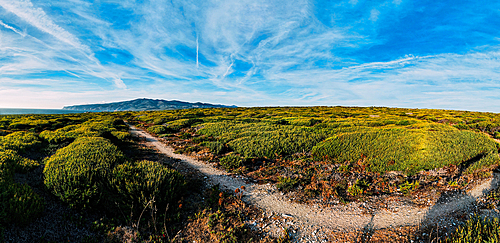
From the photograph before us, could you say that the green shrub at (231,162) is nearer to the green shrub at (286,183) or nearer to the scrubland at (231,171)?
the scrubland at (231,171)

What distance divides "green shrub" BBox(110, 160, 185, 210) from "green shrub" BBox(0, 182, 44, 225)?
204 centimetres

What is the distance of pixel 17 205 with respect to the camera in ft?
17.5

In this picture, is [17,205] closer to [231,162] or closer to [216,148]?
[231,162]

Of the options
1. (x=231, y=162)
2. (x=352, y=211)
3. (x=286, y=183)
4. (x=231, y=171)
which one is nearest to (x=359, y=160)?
(x=352, y=211)

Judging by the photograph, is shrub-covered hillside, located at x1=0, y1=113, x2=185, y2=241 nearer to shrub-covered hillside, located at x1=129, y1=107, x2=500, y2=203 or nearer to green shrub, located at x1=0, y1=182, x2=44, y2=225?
green shrub, located at x1=0, y1=182, x2=44, y2=225

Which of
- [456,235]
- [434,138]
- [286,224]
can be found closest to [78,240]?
[286,224]

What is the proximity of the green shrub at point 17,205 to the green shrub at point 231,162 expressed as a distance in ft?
28.5

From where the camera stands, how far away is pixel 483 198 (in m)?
7.91

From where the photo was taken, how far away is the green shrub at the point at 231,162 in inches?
511

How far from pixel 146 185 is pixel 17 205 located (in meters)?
3.31

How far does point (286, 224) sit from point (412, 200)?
6.03 meters

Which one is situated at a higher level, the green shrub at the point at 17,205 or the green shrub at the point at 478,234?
the green shrub at the point at 17,205

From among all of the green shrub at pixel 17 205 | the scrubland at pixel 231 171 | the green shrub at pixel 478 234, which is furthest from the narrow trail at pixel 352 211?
the green shrub at pixel 17 205

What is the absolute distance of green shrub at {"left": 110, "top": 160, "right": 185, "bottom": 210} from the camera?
7180 mm
